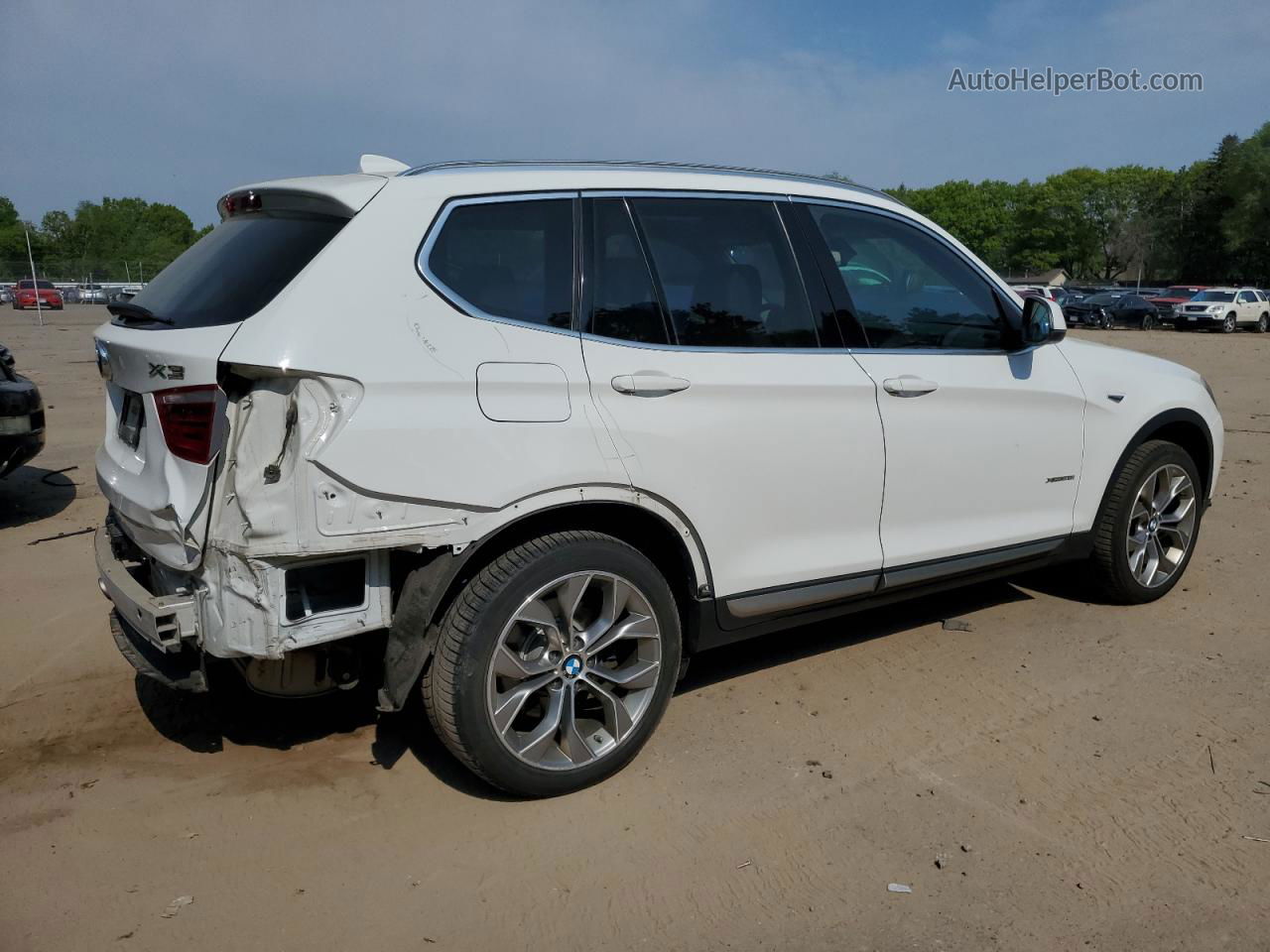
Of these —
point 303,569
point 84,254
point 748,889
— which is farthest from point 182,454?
point 84,254

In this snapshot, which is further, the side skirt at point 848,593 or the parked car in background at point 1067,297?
the parked car in background at point 1067,297

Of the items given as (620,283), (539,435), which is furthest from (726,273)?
(539,435)

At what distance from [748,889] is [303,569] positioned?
1.55 metres

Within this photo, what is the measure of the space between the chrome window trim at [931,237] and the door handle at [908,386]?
0.13 meters

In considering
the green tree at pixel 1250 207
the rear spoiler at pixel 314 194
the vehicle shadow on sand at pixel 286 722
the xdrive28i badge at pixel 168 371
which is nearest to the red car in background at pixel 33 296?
the vehicle shadow on sand at pixel 286 722

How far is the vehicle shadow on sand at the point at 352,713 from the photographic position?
139 inches

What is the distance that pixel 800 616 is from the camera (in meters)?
3.70

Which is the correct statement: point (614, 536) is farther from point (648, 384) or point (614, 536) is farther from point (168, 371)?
point (168, 371)

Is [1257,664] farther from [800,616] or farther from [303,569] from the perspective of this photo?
[303,569]

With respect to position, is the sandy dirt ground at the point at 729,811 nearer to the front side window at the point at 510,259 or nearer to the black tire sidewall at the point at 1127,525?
the black tire sidewall at the point at 1127,525

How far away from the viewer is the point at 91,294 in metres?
51.0

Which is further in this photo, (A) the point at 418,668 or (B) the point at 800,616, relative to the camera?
(B) the point at 800,616

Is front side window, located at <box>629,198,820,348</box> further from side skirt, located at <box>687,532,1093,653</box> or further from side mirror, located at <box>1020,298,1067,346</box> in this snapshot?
side mirror, located at <box>1020,298,1067,346</box>

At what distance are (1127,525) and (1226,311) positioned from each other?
3550 cm
